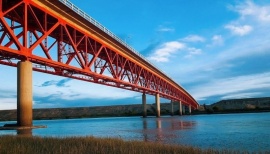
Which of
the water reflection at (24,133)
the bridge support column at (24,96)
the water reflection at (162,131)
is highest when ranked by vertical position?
the bridge support column at (24,96)

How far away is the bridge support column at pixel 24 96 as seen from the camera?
3359 centimetres

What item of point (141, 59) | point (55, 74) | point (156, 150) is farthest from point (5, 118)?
point (156, 150)

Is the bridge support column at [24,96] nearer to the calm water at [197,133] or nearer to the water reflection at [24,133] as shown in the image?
the water reflection at [24,133]

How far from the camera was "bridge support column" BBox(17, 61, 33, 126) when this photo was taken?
1323 inches

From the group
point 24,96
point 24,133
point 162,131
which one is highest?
point 24,96

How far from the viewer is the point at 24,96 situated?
110 feet

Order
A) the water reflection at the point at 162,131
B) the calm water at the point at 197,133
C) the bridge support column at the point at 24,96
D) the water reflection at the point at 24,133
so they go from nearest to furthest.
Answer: the calm water at the point at 197,133 < the water reflection at the point at 24,133 < the water reflection at the point at 162,131 < the bridge support column at the point at 24,96

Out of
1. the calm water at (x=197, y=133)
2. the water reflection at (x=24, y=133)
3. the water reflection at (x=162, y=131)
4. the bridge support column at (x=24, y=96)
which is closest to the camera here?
the calm water at (x=197, y=133)

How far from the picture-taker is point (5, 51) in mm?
32531

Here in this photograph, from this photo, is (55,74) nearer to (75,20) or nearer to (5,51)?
(75,20)

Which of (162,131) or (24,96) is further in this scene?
(162,131)

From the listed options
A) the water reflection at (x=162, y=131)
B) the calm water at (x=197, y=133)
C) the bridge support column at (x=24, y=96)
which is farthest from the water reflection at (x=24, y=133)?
the water reflection at (x=162, y=131)

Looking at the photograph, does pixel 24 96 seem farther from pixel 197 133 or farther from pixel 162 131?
pixel 197 133

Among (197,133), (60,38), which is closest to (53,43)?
(60,38)
